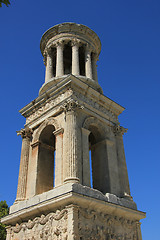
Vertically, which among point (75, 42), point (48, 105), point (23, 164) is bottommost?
point (23, 164)

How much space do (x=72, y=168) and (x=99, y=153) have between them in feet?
11.8

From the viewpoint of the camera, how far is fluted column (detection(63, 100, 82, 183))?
11963 millimetres

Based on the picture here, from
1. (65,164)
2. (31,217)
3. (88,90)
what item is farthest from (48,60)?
(31,217)

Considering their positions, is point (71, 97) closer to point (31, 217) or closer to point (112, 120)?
point (112, 120)

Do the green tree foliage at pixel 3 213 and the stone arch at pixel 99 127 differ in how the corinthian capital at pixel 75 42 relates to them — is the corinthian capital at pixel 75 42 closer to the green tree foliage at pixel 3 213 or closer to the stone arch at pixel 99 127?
the stone arch at pixel 99 127

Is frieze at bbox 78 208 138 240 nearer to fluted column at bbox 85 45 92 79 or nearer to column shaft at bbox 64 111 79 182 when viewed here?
column shaft at bbox 64 111 79 182

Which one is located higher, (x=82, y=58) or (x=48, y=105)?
(x=82, y=58)

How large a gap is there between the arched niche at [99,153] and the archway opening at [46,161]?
2.32m

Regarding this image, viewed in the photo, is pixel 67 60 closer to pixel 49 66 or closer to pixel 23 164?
pixel 49 66

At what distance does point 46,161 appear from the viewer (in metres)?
15.2

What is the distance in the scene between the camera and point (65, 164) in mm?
12430

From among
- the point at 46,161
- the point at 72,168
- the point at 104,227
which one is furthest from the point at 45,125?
the point at 104,227

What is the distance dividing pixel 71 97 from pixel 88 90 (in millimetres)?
1692

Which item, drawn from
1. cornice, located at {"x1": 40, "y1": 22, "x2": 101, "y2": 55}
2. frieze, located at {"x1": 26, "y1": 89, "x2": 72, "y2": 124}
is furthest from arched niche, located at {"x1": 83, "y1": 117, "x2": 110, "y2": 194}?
cornice, located at {"x1": 40, "y1": 22, "x2": 101, "y2": 55}
